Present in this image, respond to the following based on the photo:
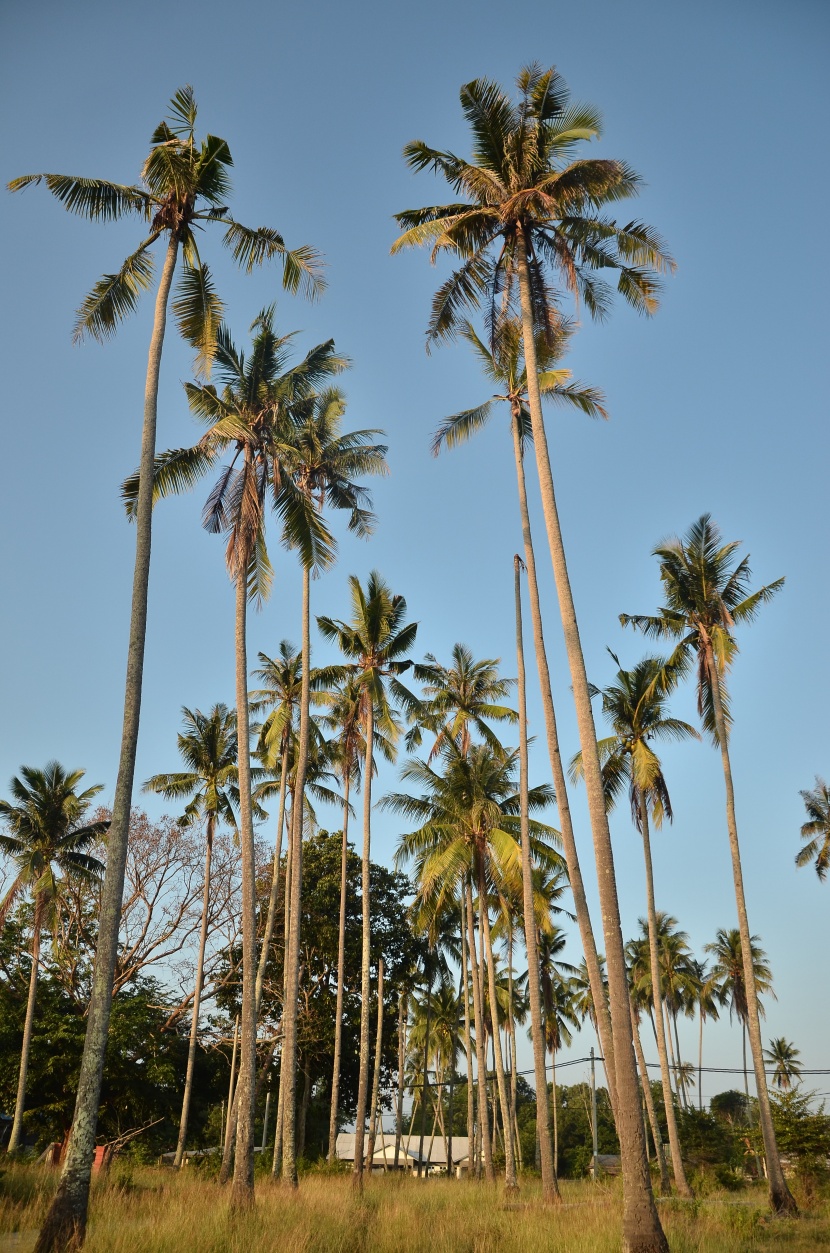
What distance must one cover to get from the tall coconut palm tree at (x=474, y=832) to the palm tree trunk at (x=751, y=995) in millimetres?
5482

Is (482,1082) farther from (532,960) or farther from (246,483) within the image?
(246,483)

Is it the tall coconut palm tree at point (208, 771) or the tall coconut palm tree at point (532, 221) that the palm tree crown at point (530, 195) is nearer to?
the tall coconut palm tree at point (532, 221)

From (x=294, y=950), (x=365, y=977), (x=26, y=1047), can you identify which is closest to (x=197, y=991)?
(x=26, y=1047)

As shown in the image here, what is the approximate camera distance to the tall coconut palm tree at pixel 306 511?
63.3 feet

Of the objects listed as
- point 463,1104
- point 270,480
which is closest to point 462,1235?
point 270,480

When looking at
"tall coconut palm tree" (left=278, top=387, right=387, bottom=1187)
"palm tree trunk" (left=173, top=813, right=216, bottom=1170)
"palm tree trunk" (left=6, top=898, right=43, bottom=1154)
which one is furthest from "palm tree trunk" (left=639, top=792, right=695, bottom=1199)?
"palm tree trunk" (left=6, top=898, right=43, bottom=1154)

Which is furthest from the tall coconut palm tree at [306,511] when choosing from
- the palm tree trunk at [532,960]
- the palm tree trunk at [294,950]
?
the palm tree trunk at [532,960]

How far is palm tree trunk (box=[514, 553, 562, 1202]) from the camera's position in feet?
62.5

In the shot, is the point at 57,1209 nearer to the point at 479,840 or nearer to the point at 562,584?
the point at 562,584

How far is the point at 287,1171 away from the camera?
20.7m

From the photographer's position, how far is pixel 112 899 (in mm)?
11148

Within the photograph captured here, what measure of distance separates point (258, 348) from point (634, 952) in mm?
47656

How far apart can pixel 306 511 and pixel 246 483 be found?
1394mm

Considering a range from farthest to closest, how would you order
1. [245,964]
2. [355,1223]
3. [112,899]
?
[245,964], [355,1223], [112,899]
